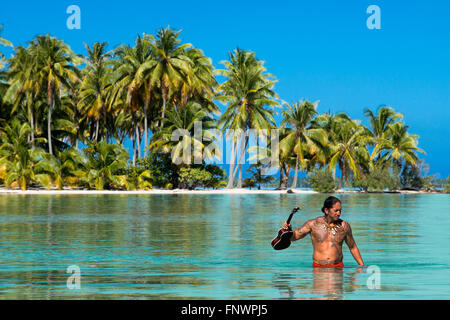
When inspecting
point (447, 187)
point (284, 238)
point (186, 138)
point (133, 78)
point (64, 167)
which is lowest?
point (284, 238)

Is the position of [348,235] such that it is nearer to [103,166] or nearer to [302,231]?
[302,231]

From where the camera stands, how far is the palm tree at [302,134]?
48.5 meters

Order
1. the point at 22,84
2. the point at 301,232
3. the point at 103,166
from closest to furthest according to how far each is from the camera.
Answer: the point at 301,232, the point at 103,166, the point at 22,84

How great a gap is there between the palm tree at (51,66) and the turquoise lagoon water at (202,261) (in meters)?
26.0

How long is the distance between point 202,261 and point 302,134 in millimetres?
39176

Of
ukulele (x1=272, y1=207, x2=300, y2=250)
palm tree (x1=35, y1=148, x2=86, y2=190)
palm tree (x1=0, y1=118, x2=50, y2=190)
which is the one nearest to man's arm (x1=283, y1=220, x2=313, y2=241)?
ukulele (x1=272, y1=207, x2=300, y2=250)

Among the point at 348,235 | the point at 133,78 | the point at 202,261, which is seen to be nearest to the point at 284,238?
the point at 348,235

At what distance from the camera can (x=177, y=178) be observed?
155 feet

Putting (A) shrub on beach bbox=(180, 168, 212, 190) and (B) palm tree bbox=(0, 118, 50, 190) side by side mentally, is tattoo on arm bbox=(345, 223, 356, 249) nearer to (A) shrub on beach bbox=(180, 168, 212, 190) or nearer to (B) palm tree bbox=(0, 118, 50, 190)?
(B) palm tree bbox=(0, 118, 50, 190)

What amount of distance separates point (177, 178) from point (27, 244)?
34271 millimetres

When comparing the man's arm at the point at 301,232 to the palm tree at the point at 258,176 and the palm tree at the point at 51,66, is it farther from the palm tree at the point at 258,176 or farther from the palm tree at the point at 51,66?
the palm tree at the point at 258,176

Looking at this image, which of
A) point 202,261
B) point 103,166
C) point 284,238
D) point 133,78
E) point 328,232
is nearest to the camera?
point 284,238

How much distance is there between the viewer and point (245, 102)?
47312 millimetres

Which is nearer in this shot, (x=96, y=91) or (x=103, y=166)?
(x=103, y=166)
